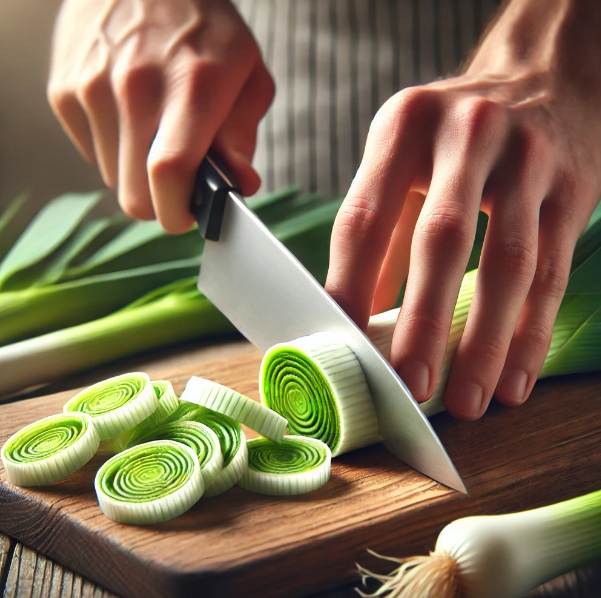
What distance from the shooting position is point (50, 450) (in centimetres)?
135

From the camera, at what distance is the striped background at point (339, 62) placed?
2699 millimetres

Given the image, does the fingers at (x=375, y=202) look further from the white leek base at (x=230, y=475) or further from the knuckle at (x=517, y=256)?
the white leek base at (x=230, y=475)

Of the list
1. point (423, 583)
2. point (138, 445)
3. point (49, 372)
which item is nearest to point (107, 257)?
point (49, 372)

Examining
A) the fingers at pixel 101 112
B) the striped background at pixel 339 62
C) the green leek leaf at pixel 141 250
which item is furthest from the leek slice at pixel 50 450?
the striped background at pixel 339 62

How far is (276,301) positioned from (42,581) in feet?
2.46

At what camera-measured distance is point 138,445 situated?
4.39 ft

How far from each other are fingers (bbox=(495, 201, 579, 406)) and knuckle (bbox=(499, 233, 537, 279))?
0.38 feet

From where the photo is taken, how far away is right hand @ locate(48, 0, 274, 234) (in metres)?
1.92

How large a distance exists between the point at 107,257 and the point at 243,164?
62 centimetres

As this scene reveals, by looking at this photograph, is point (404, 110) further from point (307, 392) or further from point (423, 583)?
point (423, 583)

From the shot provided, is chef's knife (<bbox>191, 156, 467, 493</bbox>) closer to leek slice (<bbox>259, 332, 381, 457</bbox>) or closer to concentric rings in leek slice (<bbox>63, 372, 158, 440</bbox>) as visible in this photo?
leek slice (<bbox>259, 332, 381, 457</bbox>)

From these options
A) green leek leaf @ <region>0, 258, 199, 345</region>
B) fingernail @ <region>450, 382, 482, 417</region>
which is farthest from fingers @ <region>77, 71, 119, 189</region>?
fingernail @ <region>450, 382, 482, 417</region>

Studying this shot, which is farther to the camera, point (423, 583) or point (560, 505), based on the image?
point (560, 505)

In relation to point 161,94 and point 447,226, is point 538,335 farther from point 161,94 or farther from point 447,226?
point 161,94
